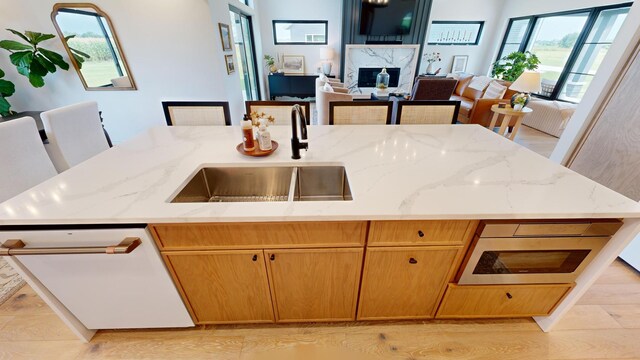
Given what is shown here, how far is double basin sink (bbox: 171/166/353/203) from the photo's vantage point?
1315 mm

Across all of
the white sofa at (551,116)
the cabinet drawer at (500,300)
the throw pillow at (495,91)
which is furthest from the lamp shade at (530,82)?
A: the cabinet drawer at (500,300)

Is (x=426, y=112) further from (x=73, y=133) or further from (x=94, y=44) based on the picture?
(x=94, y=44)

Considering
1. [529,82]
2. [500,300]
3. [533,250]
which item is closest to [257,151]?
[533,250]

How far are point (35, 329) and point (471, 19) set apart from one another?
351 inches

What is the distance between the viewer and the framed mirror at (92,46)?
2.83 metres

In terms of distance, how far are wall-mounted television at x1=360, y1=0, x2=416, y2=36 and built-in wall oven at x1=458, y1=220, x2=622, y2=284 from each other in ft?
20.2

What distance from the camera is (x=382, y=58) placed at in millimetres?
6230

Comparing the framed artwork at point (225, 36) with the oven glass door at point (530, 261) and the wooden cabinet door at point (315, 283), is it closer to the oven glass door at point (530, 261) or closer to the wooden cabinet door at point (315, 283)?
the wooden cabinet door at point (315, 283)

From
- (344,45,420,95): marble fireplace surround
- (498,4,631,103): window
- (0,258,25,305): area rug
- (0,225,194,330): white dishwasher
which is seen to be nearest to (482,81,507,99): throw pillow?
(498,4,631,103): window

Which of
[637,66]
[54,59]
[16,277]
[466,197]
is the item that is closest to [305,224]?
[466,197]

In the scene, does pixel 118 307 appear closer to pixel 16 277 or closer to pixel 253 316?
pixel 253 316

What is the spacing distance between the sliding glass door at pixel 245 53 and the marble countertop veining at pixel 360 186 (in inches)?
137

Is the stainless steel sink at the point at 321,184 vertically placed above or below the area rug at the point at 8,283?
above

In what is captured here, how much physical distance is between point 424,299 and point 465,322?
0.42m
